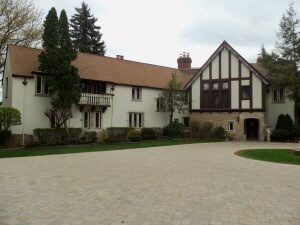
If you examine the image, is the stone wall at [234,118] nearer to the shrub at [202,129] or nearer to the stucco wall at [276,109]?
the shrub at [202,129]

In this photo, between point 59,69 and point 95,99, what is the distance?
4727mm

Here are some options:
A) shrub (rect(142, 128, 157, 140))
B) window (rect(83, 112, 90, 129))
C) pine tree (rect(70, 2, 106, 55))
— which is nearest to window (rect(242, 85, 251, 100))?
shrub (rect(142, 128, 157, 140))

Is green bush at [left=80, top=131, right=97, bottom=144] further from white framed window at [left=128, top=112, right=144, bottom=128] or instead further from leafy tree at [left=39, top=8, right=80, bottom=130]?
white framed window at [left=128, top=112, right=144, bottom=128]

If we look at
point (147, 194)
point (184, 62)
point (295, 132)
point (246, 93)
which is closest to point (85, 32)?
point (184, 62)

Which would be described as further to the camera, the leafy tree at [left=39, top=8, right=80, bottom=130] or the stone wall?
the stone wall

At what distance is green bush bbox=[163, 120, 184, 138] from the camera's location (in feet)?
115

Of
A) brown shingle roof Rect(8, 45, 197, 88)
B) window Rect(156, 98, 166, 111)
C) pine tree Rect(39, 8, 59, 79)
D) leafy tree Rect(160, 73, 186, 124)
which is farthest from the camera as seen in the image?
window Rect(156, 98, 166, 111)

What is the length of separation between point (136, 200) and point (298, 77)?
94.3ft

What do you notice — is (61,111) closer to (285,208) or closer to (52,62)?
(52,62)

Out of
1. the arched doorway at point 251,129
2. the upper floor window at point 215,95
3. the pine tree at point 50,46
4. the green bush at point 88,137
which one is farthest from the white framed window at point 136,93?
the arched doorway at point 251,129

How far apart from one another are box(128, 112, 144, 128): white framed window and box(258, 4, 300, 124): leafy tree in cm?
1246

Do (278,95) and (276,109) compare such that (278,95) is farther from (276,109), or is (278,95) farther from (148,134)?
(148,134)

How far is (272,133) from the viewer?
33906 millimetres

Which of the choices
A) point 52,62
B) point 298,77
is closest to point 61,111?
point 52,62
